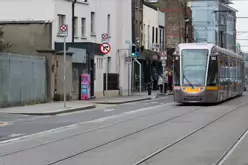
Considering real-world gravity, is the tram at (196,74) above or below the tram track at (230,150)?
above

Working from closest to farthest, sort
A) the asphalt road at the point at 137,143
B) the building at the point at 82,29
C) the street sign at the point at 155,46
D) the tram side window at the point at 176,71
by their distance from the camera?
the asphalt road at the point at 137,143
the tram side window at the point at 176,71
the building at the point at 82,29
the street sign at the point at 155,46

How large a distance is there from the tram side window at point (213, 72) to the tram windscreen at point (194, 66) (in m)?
0.30

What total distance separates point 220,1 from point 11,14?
72980 millimetres

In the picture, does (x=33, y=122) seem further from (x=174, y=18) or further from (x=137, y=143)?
(x=174, y=18)

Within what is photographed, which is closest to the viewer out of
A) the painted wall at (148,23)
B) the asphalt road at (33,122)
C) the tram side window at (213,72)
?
the asphalt road at (33,122)

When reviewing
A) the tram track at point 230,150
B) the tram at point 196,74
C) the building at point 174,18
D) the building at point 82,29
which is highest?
the building at point 174,18

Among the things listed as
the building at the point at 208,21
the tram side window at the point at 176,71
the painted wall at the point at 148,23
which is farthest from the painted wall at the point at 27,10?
the building at the point at 208,21

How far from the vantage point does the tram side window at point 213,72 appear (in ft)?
92.3

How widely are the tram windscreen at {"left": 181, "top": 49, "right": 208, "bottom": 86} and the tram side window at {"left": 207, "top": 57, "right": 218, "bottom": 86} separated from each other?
0.30 m

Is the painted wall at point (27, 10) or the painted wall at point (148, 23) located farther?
the painted wall at point (148, 23)

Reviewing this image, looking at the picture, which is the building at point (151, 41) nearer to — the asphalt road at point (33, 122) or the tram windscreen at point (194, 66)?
the tram windscreen at point (194, 66)

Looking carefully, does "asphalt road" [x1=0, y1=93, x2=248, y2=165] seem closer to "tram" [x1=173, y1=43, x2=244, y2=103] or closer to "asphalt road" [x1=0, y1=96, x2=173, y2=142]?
"asphalt road" [x1=0, y1=96, x2=173, y2=142]

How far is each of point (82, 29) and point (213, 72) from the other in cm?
1236

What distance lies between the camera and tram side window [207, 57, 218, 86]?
1108 inches
